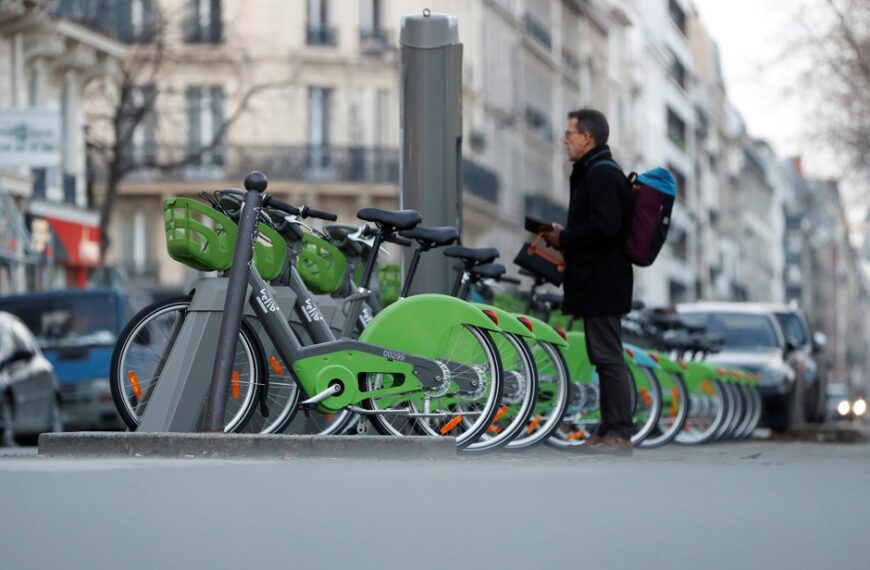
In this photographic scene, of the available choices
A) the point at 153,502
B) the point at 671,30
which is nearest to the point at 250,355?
the point at 153,502

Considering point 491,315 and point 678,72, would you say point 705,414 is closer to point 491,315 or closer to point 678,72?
point 491,315

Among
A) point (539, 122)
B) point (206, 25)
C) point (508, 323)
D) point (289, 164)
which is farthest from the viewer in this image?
point (539, 122)

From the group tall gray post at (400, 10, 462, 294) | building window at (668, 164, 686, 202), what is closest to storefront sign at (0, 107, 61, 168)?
tall gray post at (400, 10, 462, 294)

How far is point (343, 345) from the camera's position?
1057 cm

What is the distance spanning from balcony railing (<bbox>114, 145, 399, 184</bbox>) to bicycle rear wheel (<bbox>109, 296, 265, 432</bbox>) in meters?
48.6

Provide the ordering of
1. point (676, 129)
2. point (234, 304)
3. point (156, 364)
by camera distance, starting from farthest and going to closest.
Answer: point (676, 129) → point (156, 364) → point (234, 304)

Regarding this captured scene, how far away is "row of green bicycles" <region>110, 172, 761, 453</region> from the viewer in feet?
34.1

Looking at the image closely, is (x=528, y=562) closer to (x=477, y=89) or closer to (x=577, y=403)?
(x=577, y=403)

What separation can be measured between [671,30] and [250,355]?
9954cm

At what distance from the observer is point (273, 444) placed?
9125 mm

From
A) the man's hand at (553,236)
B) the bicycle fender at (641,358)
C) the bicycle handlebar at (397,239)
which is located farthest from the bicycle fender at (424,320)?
the bicycle fender at (641,358)

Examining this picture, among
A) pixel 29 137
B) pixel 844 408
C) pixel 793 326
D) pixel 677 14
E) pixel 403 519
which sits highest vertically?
pixel 677 14

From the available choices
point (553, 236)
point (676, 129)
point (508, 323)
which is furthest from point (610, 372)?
point (676, 129)

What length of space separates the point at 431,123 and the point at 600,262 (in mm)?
2022
